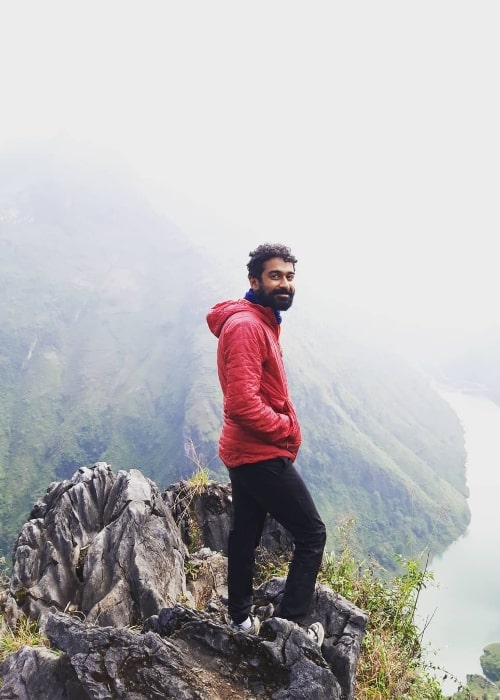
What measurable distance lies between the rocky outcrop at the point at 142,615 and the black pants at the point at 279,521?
0.32 metres

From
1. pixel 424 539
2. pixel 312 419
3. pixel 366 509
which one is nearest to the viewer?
pixel 424 539

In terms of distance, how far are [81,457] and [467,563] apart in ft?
402

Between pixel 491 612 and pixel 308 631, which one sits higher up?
pixel 308 631

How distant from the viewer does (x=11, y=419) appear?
549 ft

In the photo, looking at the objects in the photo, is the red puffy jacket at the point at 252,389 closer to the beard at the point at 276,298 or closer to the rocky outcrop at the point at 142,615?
the beard at the point at 276,298

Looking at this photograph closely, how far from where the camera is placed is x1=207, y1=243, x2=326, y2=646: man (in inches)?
161

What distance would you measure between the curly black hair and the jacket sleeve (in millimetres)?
725

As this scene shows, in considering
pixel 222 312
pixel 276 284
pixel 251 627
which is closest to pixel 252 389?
pixel 222 312

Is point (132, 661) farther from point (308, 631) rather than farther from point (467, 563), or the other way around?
point (467, 563)

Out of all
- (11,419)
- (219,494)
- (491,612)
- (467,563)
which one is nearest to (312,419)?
(467,563)

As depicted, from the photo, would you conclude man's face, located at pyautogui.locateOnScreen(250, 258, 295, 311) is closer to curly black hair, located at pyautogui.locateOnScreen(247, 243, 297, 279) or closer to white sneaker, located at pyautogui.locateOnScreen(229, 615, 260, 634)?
curly black hair, located at pyautogui.locateOnScreen(247, 243, 297, 279)

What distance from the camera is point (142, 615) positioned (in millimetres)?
6172

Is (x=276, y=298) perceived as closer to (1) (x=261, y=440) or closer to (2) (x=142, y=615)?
(1) (x=261, y=440)

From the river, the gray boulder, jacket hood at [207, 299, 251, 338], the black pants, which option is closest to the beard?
jacket hood at [207, 299, 251, 338]
